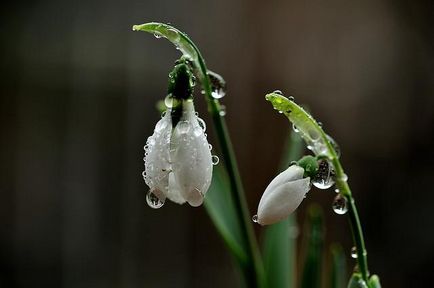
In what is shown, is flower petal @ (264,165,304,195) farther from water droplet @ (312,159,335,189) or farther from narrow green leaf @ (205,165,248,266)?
narrow green leaf @ (205,165,248,266)

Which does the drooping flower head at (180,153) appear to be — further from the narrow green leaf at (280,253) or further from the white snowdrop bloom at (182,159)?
the narrow green leaf at (280,253)

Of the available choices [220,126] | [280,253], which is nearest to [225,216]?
[280,253]

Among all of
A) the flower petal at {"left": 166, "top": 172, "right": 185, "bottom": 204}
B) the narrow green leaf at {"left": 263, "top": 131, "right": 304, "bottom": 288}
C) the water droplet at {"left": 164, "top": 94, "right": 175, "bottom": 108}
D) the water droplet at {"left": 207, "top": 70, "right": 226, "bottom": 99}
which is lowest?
the narrow green leaf at {"left": 263, "top": 131, "right": 304, "bottom": 288}

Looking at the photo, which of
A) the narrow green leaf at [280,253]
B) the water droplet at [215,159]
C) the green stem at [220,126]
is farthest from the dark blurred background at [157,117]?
the water droplet at [215,159]

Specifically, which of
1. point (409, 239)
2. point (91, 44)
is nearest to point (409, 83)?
point (409, 239)

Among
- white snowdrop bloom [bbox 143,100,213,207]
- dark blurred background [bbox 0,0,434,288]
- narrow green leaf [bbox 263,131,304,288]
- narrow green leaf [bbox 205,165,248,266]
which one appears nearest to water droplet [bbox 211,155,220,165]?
white snowdrop bloom [bbox 143,100,213,207]

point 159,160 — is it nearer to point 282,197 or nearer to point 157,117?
point 282,197
